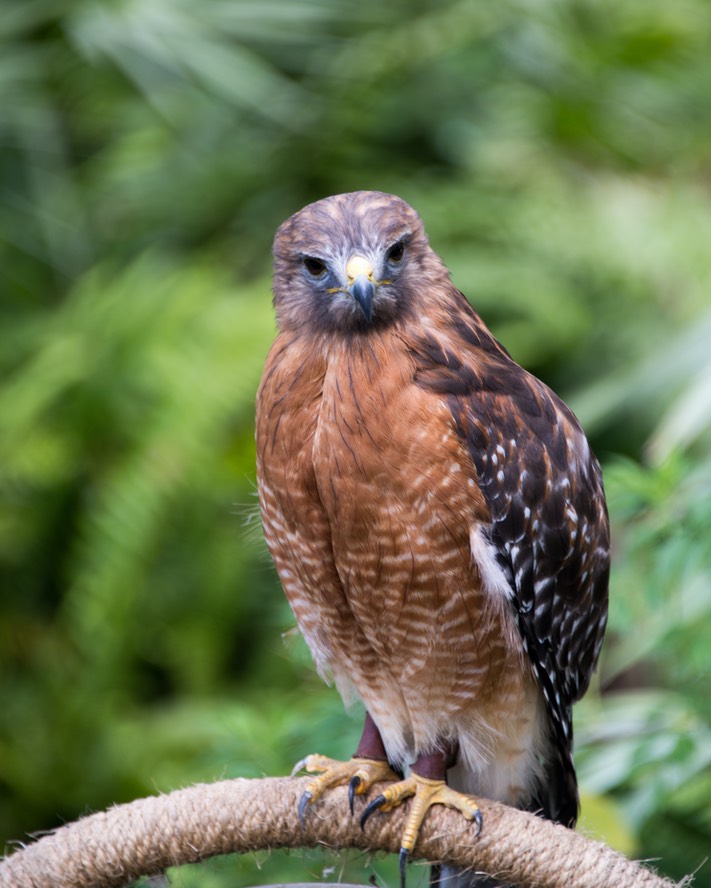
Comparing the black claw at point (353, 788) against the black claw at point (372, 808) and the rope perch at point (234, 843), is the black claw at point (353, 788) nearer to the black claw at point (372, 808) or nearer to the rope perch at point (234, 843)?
the black claw at point (372, 808)

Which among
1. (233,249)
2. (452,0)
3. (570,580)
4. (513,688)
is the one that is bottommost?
(233,249)

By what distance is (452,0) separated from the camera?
6.39 metres

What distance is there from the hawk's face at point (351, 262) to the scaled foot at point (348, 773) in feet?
2.96

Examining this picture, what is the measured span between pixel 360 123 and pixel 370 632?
13.3ft

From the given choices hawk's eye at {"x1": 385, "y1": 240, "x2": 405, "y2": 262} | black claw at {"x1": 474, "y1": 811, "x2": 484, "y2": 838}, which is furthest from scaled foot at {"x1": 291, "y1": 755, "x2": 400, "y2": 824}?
hawk's eye at {"x1": 385, "y1": 240, "x2": 405, "y2": 262}

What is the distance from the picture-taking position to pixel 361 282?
7.72ft

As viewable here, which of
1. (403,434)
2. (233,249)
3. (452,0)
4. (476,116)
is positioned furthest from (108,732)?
(452,0)

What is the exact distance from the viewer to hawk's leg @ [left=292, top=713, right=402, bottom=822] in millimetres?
2502

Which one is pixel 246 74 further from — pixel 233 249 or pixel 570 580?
pixel 570 580

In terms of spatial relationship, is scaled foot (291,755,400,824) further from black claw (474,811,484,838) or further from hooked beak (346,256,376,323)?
hooked beak (346,256,376,323)

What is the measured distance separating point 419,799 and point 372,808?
3.8 inches

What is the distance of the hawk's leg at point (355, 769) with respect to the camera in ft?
8.21

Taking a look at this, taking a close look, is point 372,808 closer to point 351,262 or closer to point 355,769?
point 355,769

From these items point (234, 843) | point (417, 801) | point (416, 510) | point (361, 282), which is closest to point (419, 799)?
point (417, 801)
